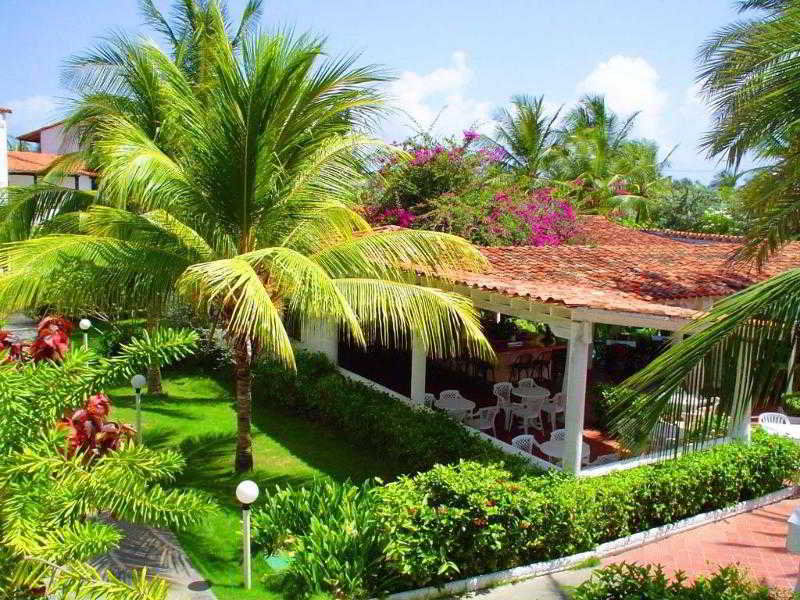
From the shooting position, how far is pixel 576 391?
8.99 m

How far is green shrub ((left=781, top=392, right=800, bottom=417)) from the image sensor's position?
14023mm

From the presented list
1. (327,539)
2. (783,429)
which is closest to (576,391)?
(327,539)

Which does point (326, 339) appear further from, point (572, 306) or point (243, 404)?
point (572, 306)

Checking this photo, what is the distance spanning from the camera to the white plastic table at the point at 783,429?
1188cm

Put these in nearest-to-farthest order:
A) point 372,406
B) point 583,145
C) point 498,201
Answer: point 372,406
point 498,201
point 583,145

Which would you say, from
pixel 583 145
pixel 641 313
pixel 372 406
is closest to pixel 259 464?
pixel 372 406

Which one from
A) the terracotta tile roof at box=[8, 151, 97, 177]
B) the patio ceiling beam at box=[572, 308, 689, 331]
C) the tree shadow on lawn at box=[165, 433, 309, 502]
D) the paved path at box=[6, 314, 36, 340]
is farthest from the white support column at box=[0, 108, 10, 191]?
the patio ceiling beam at box=[572, 308, 689, 331]

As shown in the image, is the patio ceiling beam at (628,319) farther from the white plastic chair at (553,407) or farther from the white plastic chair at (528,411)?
the white plastic chair at (553,407)

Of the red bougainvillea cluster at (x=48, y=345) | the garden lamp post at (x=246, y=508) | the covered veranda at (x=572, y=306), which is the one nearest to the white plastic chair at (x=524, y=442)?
the covered veranda at (x=572, y=306)

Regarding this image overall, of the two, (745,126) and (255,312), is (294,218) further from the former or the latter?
(745,126)

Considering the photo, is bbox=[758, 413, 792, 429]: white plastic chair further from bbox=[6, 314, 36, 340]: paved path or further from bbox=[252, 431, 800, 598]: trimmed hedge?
bbox=[6, 314, 36, 340]: paved path

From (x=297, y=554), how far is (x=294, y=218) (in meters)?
4.39

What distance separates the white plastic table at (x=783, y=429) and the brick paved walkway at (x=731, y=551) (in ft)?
9.03

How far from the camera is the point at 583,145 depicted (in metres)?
30.7
